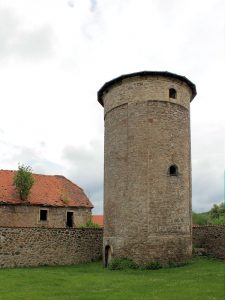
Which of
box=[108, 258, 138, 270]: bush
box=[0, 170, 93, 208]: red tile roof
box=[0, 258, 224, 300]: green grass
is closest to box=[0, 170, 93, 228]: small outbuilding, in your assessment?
box=[0, 170, 93, 208]: red tile roof

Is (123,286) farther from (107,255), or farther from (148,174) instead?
(107,255)

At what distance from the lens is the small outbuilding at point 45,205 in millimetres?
26344

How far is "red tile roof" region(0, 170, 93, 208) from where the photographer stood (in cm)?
2714

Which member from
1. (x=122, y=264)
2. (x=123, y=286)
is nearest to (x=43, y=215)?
(x=122, y=264)

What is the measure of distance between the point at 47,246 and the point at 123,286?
9350 mm

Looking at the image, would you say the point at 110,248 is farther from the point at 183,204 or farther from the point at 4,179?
the point at 4,179

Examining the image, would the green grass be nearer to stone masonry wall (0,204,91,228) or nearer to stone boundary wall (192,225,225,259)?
stone boundary wall (192,225,225,259)

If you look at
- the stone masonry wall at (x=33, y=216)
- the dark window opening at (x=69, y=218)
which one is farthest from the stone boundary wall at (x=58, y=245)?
the dark window opening at (x=69, y=218)

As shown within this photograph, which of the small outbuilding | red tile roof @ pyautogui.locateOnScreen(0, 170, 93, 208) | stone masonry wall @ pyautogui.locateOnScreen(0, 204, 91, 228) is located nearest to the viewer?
stone masonry wall @ pyautogui.locateOnScreen(0, 204, 91, 228)

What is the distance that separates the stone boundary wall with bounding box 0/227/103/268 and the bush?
404cm

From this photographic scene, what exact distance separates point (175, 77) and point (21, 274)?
466 inches

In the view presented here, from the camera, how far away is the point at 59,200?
28.8m

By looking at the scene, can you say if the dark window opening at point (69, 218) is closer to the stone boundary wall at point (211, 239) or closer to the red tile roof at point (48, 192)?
the red tile roof at point (48, 192)

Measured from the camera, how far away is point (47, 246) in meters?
20.8
